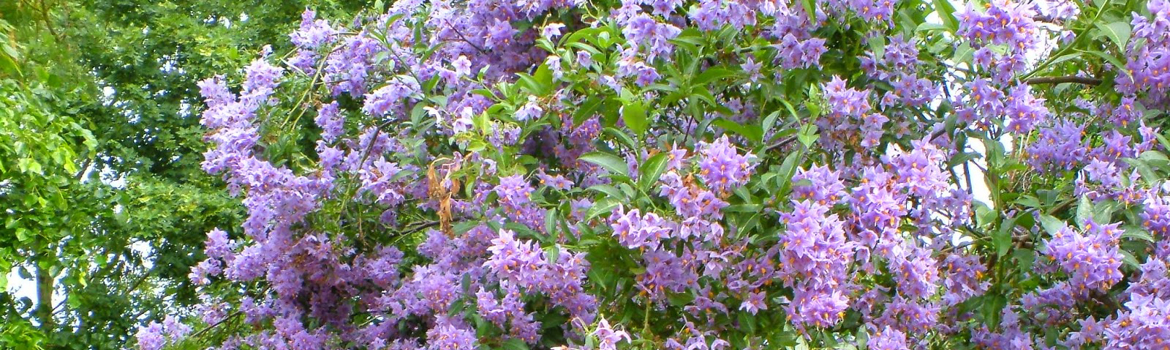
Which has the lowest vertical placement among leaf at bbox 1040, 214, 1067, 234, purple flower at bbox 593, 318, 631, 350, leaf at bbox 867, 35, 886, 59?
purple flower at bbox 593, 318, 631, 350

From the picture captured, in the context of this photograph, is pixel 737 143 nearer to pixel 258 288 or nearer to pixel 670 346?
pixel 670 346

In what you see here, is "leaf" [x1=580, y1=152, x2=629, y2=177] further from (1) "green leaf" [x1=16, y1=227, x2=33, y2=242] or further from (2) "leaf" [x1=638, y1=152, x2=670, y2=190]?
(1) "green leaf" [x1=16, y1=227, x2=33, y2=242]

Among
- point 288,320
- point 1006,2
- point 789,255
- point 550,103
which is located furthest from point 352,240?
point 1006,2

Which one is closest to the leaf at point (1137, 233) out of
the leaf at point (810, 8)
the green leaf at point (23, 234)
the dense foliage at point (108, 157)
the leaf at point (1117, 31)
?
the leaf at point (1117, 31)

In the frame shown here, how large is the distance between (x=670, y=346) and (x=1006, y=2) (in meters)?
0.80

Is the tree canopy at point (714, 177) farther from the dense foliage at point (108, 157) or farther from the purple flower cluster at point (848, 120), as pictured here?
the dense foliage at point (108, 157)

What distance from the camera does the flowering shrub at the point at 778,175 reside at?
6.48 ft

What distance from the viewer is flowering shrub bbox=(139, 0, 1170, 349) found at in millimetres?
1977

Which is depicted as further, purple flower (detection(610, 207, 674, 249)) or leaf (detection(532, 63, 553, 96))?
leaf (detection(532, 63, 553, 96))

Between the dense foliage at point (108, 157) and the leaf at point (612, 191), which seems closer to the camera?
the leaf at point (612, 191)

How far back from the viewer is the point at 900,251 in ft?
6.47

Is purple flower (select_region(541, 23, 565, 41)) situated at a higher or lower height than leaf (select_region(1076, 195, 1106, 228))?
higher

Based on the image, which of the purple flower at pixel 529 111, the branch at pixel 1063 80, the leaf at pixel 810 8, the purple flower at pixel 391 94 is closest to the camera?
the leaf at pixel 810 8

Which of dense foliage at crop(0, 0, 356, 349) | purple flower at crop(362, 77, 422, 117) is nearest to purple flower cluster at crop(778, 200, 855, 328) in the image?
purple flower at crop(362, 77, 422, 117)
